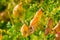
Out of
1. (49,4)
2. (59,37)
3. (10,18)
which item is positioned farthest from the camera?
(10,18)

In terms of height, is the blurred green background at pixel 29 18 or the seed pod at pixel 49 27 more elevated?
the blurred green background at pixel 29 18

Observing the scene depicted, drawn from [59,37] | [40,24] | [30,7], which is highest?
[30,7]

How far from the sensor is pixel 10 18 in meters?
1.07

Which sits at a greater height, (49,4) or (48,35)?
(49,4)

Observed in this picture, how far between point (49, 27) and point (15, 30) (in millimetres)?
189

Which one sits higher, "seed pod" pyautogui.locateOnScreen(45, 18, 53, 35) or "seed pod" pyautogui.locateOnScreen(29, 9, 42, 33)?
"seed pod" pyautogui.locateOnScreen(29, 9, 42, 33)

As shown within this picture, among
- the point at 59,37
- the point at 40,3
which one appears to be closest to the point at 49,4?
the point at 40,3

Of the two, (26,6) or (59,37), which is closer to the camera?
(59,37)

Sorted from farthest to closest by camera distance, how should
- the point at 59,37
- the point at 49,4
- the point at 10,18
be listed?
the point at 10,18 → the point at 49,4 → the point at 59,37

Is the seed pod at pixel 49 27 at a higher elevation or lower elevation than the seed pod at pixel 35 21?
lower

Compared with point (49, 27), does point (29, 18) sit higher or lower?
higher

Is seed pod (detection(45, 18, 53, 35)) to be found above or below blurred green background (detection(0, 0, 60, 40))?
below

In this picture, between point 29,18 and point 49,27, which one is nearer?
point 49,27

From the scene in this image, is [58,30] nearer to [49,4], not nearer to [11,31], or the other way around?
[49,4]
